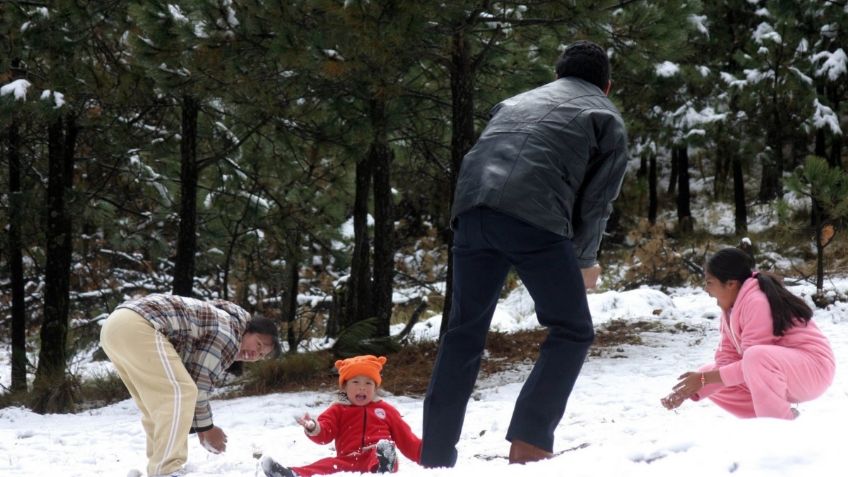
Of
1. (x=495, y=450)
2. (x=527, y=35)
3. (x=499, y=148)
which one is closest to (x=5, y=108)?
(x=527, y=35)

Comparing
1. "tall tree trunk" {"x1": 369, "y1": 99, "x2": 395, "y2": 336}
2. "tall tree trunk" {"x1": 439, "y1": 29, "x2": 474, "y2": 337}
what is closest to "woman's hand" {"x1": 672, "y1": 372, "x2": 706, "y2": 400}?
"tall tree trunk" {"x1": 439, "y1": 29, "x2": 474, "y2": 337}

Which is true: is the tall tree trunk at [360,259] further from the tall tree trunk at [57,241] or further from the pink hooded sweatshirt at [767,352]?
the pink hooded sweatshirt at [767,352]

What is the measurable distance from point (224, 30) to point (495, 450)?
449cm

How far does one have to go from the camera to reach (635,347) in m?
9.37

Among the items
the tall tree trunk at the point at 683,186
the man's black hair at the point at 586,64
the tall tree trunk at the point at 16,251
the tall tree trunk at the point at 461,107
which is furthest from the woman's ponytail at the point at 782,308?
the tall tree trunk at the point at 683,186

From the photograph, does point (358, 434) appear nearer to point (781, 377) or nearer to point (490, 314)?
point (490, 314)

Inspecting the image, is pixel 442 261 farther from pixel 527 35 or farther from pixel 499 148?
pixel 499 148

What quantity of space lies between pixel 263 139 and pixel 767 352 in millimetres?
8856

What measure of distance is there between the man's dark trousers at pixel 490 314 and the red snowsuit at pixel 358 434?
3.11 feet

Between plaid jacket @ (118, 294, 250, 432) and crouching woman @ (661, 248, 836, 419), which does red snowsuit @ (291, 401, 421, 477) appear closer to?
plaid jacket @ (118, 294, 250, 432)

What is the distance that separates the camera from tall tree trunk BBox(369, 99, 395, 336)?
9922 mm

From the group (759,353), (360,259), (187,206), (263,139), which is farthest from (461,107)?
(759,353)

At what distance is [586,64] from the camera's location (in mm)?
3633

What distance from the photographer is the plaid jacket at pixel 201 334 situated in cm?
434
